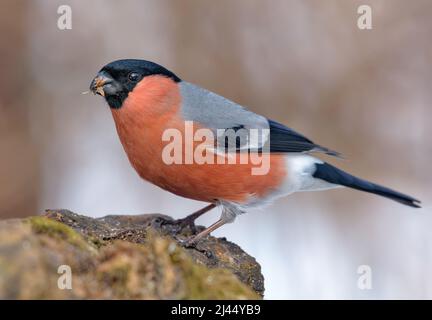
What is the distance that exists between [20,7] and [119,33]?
3.47ft

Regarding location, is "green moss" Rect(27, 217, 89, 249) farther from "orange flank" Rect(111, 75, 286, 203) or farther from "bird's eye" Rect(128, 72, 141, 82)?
"bird's eye" Rect(128, 72, 141, 82)

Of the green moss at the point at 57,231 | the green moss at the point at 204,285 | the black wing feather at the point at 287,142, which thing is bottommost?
the green moss at the point at 204,285

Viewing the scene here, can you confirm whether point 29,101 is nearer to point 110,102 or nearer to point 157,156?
point 110,102

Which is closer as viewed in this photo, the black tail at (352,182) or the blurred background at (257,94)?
the black tail at (352,182)

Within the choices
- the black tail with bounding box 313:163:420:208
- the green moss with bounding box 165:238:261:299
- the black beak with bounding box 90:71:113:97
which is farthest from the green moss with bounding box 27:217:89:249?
the black tail with bounding box 313:163:420:208

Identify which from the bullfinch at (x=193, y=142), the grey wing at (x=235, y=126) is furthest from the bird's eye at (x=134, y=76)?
the grey wing at (x=235, y=126)

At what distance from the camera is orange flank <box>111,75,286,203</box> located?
3896mm

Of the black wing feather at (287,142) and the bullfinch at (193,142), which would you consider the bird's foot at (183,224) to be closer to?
the bullfinch at (193,142)

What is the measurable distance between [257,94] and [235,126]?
2.38m

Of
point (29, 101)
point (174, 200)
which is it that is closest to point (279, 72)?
point (174, 200)

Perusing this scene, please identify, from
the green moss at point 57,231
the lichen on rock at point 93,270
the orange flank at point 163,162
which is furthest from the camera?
the orange flank at point 163,162

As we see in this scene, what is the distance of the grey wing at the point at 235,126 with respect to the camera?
4.15m

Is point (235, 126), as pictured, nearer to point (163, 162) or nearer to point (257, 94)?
point (163, 162)

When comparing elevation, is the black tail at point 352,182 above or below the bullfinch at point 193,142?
below
